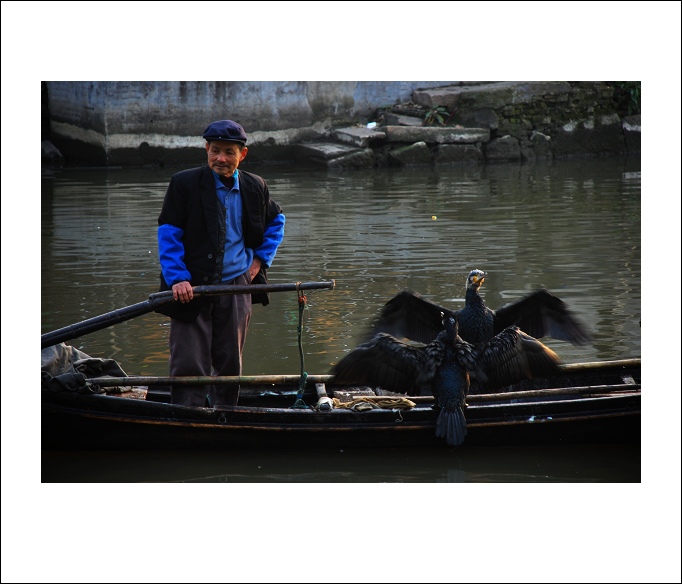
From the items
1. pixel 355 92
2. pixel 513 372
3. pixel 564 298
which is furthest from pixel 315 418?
pixel 355 92

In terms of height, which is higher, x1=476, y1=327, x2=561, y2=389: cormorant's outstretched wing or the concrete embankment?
the concrete embankment

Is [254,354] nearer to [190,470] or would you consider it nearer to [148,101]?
[190,470]

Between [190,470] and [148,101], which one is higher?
[148,101]

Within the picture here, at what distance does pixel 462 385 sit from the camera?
191 inches

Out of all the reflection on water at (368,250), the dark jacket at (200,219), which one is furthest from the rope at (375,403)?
the reflection on water at (368,250)

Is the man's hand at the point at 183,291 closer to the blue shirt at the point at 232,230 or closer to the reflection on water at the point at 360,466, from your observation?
the blue shirt at the point at 232,230

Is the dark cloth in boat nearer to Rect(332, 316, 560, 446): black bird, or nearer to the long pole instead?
the long pole

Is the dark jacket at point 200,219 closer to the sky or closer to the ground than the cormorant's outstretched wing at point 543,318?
closer to the sky

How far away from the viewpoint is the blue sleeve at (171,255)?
4629 millimetres

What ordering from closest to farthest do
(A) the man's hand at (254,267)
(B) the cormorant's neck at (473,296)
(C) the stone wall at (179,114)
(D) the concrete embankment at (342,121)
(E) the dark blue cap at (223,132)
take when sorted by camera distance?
(E) the dark blue cap at (223,132), (A) the man's hand at (254,267), (B) the cormorant's neck at (473,296), (C) the stone wall at (179,114), (D) the concrete embankment at (342,121)

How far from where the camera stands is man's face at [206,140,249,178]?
464cm

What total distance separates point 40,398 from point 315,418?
1.49 meters

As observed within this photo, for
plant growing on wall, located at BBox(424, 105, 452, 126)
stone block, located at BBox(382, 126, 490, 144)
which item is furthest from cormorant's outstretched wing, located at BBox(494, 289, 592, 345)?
plant growing on wall, located at BBox(424, 105, 452, 126)

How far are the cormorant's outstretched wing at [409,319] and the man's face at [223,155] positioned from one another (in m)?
1.39
